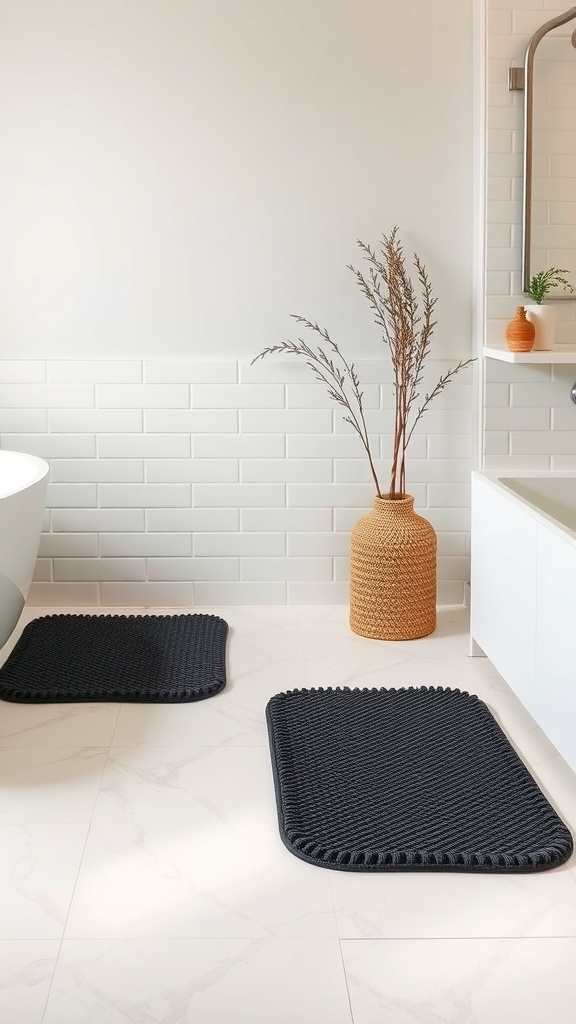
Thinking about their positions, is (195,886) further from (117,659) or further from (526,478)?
(526,478)

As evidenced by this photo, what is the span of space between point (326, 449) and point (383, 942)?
2.46 metres

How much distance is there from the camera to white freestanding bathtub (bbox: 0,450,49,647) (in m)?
3.22

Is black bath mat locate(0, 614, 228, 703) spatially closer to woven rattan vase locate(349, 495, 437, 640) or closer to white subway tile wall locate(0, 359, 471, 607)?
white subway tile wall locate(0, 359, 471, 607)

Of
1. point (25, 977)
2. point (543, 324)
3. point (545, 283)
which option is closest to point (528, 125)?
point (545, 283)

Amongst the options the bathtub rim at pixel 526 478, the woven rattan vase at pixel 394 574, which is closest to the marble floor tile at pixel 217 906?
the bathtub rim at pixel 526 478

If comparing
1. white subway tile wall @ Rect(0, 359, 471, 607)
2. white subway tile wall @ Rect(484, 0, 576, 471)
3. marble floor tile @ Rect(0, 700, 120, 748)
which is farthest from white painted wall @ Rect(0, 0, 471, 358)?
marble floor tile @ Rect(0, 700, 120, 748)

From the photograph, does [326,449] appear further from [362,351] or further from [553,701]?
[553,701]

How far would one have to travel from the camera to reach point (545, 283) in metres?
3.88

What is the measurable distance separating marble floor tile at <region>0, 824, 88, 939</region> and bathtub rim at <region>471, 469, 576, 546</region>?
55.4 inches

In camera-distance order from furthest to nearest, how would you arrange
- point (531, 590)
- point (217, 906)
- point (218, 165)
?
point (218, 165) < point (531, 590) < point (217, 906)

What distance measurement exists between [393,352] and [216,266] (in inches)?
29.9

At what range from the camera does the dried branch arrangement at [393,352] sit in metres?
4.07

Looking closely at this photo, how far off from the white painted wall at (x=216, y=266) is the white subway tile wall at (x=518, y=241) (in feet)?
0.92

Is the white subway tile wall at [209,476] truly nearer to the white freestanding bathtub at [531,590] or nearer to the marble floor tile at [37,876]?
the white freestanding bathtub at [531,590]
